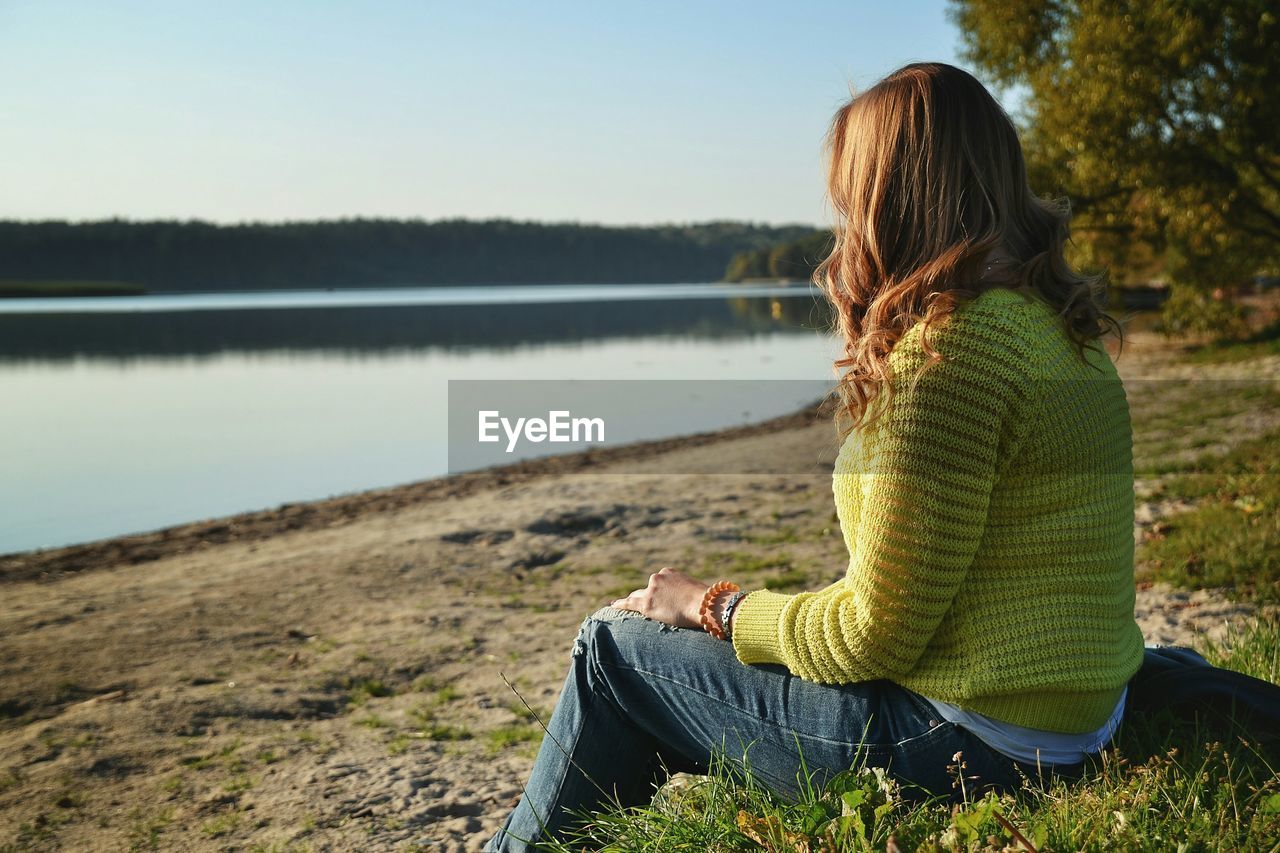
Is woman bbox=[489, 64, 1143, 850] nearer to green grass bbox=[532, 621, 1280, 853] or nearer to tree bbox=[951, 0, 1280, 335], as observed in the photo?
green grass bbox=[532, 621, 1280, 853]

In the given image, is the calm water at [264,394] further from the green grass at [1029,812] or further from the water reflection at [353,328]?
the green grass at [1029,812]

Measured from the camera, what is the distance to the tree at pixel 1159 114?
37.0ft

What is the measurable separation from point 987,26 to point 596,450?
8465mm

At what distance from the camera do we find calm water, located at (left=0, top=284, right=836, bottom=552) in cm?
1186

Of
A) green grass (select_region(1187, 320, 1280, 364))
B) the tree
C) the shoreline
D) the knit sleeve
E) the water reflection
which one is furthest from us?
the water reflection

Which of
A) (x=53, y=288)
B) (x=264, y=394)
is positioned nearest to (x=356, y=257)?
(x=53, y=288)

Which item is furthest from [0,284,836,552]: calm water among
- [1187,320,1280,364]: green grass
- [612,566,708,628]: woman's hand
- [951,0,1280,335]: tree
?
[1187,320,1280,364]: green grass

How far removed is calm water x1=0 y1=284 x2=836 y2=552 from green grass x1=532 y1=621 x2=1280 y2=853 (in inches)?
34.6

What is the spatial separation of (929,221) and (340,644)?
4.38 meters

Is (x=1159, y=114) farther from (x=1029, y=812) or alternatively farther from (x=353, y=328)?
(x=353, y=328)

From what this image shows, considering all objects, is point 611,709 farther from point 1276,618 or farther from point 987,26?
point 987,26

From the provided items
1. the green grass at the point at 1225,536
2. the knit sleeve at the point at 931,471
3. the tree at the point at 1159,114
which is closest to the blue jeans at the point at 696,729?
the knit sleeve at the point at 931,471

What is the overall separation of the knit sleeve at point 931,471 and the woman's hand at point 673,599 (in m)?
0.37

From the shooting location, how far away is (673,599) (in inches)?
79.6
